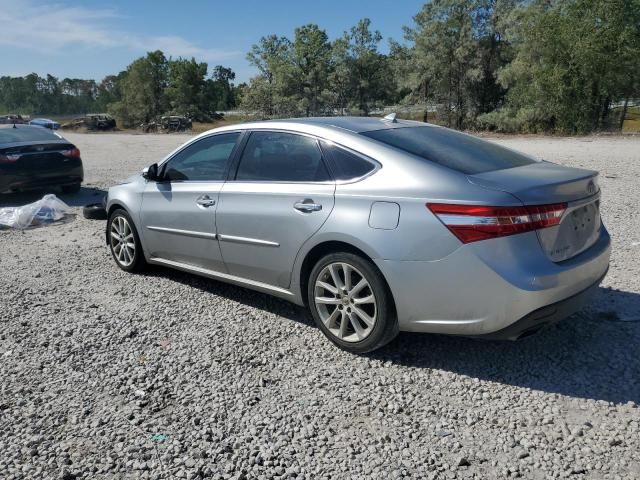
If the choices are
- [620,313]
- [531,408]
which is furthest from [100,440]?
[620,313]

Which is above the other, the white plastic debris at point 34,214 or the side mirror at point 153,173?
the side mirror at point 153,173

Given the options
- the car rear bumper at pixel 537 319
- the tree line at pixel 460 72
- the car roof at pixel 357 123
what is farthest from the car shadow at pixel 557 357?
the tree line at pixel 460 72

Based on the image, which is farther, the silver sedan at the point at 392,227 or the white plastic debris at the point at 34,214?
the white plastic debris at the point at 34,214

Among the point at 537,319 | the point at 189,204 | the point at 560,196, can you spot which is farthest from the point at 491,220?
the point at 189,204

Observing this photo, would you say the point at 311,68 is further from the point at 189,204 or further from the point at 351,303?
the point at 351,303

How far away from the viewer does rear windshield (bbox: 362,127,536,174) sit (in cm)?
373

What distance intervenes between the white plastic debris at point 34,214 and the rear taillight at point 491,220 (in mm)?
7732

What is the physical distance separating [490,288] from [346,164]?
1.32m

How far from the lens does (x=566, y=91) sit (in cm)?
2562

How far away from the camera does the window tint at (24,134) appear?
34.7 feet

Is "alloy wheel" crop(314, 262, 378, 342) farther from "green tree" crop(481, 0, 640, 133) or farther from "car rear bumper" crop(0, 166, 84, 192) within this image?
"green tree" crop(481, 0, 640, 133)

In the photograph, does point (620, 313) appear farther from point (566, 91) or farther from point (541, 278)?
point (566, 91)

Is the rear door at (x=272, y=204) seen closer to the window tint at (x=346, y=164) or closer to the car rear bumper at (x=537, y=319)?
the window tint at (x=346, y=164)

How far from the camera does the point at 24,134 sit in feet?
35.9
